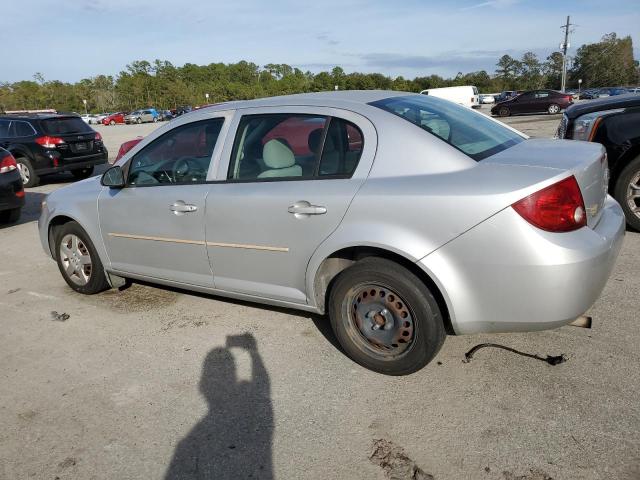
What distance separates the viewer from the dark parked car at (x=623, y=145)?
5.27 metres

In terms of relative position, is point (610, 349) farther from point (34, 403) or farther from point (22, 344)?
point (22, 344)

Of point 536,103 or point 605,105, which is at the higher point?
point 605,105

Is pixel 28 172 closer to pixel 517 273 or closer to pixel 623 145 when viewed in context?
pixel 623 145

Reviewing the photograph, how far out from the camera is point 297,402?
2.93 m

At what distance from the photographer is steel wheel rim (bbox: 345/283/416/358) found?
2988 mm

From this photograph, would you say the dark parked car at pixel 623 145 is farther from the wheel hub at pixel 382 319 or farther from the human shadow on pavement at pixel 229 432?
the human shadow on pavement at pixel 229 432

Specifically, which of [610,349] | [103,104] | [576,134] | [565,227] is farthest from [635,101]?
[103,104]

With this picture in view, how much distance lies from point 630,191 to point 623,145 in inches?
19.1

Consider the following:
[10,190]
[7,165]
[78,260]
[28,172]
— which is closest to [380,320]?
[78,260]

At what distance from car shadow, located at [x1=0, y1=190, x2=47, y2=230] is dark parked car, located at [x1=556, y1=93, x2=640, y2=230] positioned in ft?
27.8

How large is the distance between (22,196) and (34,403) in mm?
6026

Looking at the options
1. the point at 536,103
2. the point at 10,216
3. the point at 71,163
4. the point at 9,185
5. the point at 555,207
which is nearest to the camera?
the point at 555,207

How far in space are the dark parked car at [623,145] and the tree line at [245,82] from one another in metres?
69.7

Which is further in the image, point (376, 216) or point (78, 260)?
point (78, 260)
